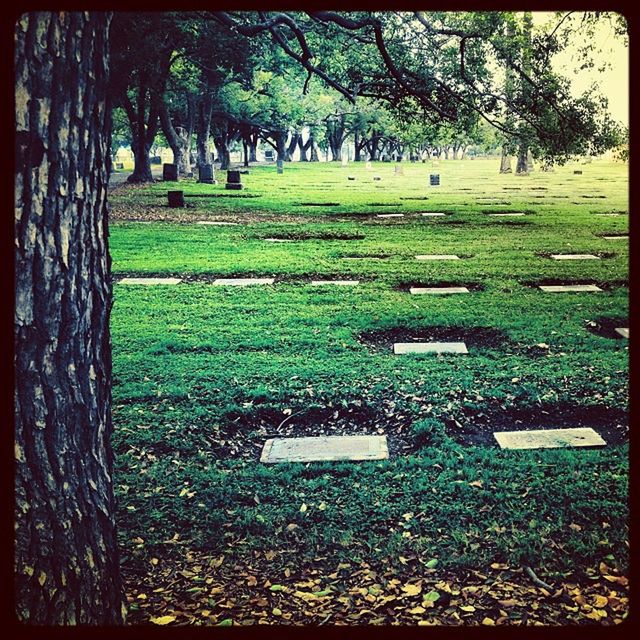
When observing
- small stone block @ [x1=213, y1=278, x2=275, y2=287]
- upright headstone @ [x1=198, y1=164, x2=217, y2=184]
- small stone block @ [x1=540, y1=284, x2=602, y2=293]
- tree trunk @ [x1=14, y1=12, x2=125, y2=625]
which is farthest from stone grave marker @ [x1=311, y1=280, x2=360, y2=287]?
upright headstone @ [x1=198, y1=164, x2=217, y2=184]

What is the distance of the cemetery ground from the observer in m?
2.86

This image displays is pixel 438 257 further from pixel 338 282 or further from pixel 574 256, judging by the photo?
pixel 338 282

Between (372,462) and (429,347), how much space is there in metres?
2.27

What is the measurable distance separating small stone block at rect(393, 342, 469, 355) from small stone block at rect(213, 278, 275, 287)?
3.12 metres

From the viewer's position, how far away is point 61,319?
212 centimetres

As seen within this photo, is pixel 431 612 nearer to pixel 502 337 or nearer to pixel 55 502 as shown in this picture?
pixel 55 502

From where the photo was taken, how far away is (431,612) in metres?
2.70

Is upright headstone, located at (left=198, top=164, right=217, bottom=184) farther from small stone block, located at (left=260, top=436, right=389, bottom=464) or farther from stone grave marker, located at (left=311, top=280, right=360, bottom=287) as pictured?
small stone block, located at (left=260, top=436, right=389, bottom=464)

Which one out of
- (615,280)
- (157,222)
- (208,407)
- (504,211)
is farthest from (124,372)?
(504,211)

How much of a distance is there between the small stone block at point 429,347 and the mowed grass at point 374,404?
4.5 inches

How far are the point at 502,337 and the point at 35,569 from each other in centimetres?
485

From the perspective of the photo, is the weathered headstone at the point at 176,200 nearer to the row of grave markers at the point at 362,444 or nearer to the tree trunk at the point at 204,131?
the tree trunk at the point at 204,131

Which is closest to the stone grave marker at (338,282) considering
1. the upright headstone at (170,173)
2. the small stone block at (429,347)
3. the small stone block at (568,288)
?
the small stone block at (568,288)

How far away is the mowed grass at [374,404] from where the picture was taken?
3277 millimetres
